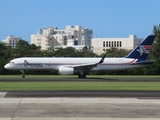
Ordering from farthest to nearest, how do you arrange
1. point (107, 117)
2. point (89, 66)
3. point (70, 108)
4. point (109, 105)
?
1. point (89, 66)
2. point (109, 105)
3. point (70, 108)
4. point (107, 117)

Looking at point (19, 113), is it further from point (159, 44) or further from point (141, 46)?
point (159, 44)

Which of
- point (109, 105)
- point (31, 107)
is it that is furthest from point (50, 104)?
point (109, 105)

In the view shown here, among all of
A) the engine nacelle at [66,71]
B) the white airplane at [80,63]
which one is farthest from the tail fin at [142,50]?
the engine nacelle at [66,71]

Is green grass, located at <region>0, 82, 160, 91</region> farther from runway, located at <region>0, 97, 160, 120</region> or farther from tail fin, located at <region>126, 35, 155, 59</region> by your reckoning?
tail fin, located at <region>126, 35, 155, 59</region>

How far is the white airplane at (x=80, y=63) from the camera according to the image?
55.3m

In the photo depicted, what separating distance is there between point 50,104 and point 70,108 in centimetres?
202

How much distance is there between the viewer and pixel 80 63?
56.8 meters

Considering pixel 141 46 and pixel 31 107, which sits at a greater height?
pixel 141 46

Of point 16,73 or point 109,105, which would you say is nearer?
point 109,105

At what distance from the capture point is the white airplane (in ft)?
182

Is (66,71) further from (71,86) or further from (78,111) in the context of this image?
(78,111)

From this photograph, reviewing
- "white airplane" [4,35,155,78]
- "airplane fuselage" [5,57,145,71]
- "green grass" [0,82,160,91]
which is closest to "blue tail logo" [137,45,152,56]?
"white airplane" [4,35,155,78]

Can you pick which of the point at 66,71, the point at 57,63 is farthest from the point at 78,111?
the point at 57,63

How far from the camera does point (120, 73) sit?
73312mm
